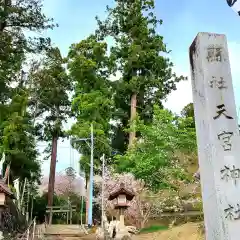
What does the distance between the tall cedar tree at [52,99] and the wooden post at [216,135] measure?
22476mm

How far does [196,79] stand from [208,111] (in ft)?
1.78

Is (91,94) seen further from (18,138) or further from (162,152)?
(162,152)

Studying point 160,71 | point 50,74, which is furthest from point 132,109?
point 50,74

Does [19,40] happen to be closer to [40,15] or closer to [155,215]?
[40,15]

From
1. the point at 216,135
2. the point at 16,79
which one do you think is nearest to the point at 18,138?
the point at 16,79

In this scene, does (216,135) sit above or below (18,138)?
below

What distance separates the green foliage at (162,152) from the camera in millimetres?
19812

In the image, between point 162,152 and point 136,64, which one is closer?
→ point 162,152

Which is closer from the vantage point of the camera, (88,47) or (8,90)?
(8,90)

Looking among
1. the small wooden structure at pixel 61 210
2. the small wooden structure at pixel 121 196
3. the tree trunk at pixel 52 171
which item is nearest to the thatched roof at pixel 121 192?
the small wooden structure at pixel 121 196

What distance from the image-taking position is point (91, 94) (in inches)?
989

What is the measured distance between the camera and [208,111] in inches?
181

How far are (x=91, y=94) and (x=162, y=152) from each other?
7224 mm

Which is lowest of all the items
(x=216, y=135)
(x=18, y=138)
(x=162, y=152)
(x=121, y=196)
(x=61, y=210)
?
(x=216, y=135)
